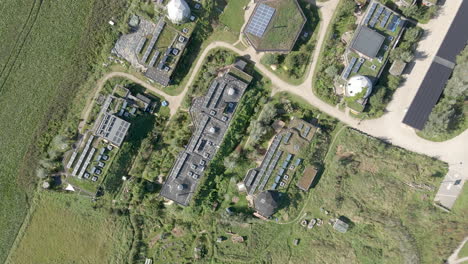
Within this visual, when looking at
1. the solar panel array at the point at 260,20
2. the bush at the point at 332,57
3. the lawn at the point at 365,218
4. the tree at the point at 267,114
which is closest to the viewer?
the solar panel array at the point at 260,20

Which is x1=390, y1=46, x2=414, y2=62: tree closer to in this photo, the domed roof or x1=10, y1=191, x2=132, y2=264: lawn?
the domed roof

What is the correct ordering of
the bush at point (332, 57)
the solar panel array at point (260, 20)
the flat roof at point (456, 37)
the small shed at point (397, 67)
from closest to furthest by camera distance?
the solar panel array at point (260, 20) → the flat roof at point (456, 37) → the small shed at point (397, 67) → the bush at point (332, 57)

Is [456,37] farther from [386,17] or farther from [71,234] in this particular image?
[71,234]

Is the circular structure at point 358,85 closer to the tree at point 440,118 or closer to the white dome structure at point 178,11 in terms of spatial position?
the tree at point 440,118

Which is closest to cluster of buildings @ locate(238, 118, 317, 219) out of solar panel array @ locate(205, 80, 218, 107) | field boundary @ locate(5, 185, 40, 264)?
solar panel array @ locate(205, 80, 218, 107)

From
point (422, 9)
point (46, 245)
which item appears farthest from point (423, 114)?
point (46, 245)

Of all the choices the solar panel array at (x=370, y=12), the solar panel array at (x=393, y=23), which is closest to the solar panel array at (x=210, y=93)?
the solar panel array at (x=370, y=12)

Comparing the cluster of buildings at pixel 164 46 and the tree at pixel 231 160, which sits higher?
the cluster of buildings at pixel 164 46
